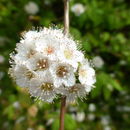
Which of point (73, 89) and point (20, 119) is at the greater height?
point (20, 119)

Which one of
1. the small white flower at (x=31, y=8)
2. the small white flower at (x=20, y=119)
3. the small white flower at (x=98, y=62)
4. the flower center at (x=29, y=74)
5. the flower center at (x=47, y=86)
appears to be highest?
the small white flower at (x=31, y=8)

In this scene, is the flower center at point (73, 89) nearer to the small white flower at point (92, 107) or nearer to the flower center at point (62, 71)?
Answer: the flower center at point (62, 71)

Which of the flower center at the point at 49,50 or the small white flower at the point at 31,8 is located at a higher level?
the small white flower at the point at 31,8

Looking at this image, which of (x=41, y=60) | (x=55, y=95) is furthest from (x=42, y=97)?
(x=41, y=60)

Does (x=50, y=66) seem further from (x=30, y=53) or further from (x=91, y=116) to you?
(x=91, y=116)

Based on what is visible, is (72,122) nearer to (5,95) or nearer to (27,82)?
(5,95)

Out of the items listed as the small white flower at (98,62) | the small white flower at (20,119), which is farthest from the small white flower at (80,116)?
the small white flower at (20,119)

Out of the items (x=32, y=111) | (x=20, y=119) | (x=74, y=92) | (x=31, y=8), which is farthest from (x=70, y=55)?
(x=31, y=8)
